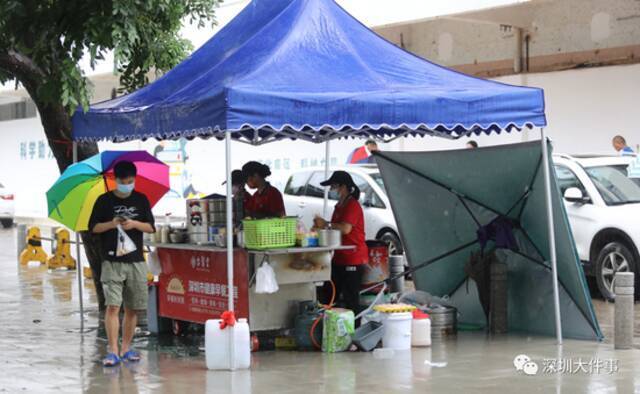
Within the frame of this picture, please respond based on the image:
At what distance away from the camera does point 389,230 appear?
18812 mm

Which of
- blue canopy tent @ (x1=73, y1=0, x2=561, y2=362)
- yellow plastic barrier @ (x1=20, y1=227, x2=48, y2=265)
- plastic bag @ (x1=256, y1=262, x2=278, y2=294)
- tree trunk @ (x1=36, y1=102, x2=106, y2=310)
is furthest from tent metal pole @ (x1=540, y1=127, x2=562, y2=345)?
yellow plastic barrier @ (x1=20, y1=227, x2=48, y2=265)

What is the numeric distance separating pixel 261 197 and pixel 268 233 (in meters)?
1.71

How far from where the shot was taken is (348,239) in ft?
38.8

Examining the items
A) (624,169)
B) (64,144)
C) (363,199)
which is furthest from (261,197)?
(363,199)

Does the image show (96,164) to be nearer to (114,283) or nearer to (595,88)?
(114,283)

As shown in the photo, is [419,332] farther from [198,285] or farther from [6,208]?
[6,208]

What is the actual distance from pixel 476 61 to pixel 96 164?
15.2m

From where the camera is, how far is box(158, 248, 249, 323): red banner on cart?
36.8ft

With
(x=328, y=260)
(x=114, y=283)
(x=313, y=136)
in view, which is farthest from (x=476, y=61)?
(x=114, y=283)

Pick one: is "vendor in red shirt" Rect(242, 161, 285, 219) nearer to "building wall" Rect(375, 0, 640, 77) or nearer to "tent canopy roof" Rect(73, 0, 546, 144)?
"tent canopy roof" Rect(73, 0, 546, 144)

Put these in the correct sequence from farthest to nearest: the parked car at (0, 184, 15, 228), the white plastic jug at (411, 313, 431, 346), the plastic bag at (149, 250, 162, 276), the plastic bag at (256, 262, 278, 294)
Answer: the parked car at (0, 184, 15, 228)
the plastic bag at (149, 250, 162, 276)
the white plastic jug at (411, 313, 431, 346)
the plastic bag at (256, 262, 278, 294)

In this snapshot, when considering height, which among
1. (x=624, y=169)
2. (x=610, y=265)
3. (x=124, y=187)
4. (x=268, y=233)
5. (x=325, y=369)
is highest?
(x=624, y=169)

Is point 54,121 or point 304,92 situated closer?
point 304,92

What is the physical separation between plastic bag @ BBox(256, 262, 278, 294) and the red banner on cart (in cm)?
32
